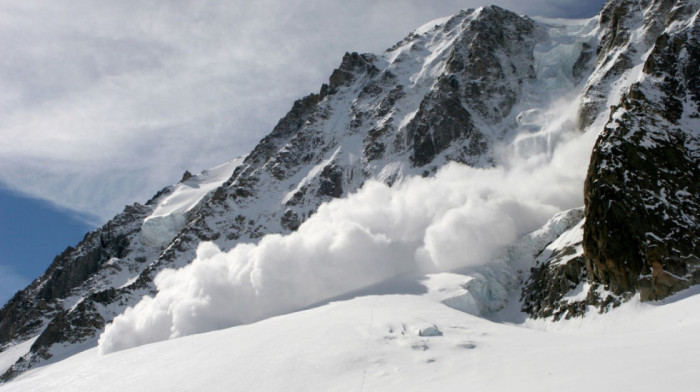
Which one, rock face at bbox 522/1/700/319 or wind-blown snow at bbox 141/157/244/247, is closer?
rock face at bbox 522/1/700/319

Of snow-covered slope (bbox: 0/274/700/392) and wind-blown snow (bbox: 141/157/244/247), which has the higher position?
wind-blown snow (bbox: 141/157/244/247)

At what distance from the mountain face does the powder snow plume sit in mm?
4612

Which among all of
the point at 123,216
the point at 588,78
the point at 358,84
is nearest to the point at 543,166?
the point at 588,78

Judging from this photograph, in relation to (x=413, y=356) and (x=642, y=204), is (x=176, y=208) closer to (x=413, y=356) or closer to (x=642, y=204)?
(x=642, y=204)

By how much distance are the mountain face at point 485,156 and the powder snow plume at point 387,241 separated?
15.1 ft

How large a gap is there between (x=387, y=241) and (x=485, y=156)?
31810 millimetres

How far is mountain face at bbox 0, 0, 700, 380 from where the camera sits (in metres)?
43.8

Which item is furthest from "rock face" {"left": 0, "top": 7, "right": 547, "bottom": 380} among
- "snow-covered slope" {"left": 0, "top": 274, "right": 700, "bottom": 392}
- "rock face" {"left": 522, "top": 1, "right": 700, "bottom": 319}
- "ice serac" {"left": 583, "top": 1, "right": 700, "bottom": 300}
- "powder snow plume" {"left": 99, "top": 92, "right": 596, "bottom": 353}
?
"snow-covered slope" {"left": 0, "top": 274, "right": 700, "bottom": 392}

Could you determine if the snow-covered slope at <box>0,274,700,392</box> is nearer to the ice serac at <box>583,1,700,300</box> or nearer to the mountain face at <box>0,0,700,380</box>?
the ice serac at <box>583,1,700,300</box>

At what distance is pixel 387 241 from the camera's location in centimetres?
7700

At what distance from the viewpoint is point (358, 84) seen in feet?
479

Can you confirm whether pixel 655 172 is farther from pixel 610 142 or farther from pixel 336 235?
pixel 336 235

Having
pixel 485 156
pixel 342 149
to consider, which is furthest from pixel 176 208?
pixel 485 156

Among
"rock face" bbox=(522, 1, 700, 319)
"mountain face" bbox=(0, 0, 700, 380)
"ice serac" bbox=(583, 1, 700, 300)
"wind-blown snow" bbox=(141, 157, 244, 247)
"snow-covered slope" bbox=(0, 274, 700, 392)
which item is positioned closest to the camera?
"snow-covered slope" bbox=(0, 274, 700, 392)
